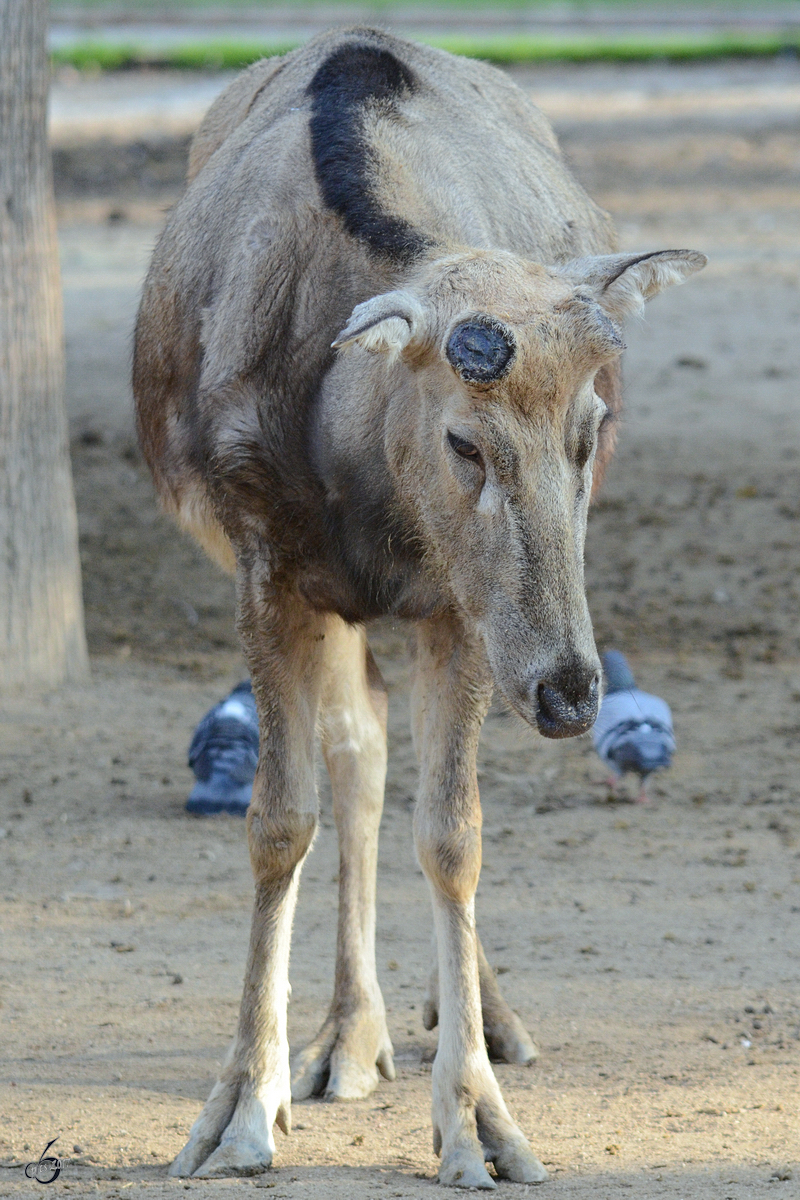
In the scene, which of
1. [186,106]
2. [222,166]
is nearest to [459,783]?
[222,166]

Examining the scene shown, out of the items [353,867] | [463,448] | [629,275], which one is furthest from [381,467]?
[353,867]

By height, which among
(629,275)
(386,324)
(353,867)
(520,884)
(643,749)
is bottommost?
(520,884)

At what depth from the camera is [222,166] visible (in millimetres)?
5035

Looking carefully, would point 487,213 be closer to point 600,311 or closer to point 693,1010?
point 600,311

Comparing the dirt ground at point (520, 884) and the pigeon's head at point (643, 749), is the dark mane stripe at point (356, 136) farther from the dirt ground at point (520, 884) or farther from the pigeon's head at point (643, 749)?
the pigeon's head at point (643, 749)

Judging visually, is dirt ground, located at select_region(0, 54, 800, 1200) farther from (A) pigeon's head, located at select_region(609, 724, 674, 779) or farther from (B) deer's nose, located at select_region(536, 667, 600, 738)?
(B) deer's nose, located at select_region(536, 667, 600, 738)

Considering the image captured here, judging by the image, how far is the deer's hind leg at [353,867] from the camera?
4.70 m

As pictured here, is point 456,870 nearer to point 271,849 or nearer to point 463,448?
point 271,849

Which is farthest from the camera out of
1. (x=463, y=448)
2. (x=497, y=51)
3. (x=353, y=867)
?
(x=497, y=51)

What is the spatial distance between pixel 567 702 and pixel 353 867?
5.74 feet

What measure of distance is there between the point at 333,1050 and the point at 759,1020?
4.39 ft

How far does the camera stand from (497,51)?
30031mm

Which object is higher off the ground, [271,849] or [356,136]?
[356,136]

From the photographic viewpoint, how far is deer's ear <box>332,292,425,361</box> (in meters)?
3.44
